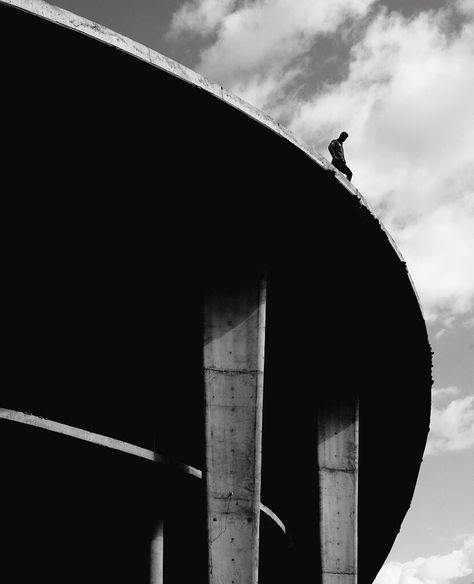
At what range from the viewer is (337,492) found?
14.1m

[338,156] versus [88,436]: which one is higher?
[338,156]

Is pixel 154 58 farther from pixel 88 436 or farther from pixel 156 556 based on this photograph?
pixel 156 556

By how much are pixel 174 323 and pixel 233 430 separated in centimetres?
243

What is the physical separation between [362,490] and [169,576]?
482 cm

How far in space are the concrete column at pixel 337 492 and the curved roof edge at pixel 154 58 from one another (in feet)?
16.9

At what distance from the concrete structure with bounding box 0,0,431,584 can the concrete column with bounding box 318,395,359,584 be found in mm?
37

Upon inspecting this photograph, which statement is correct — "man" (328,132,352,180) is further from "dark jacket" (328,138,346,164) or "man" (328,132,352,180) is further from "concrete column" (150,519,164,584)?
"concrete column" (150,519,164,584)

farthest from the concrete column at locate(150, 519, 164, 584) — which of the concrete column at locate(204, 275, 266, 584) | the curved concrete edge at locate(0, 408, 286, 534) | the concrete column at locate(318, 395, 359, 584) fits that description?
the concrete column at locate(318, 395, 359, 584)

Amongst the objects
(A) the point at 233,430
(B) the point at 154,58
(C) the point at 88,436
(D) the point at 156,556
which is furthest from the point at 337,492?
(B) the point at 154,58

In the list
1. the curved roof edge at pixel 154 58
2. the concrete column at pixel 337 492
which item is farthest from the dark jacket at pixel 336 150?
the concrete column at pixel 337 492

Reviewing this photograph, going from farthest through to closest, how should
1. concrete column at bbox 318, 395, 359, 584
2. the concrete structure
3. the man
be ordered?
concrete column at bbox 318, 395, 359, 584 → the man → the concrete structure

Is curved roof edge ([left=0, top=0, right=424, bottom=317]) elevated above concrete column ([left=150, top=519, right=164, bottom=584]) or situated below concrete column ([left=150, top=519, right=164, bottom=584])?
above

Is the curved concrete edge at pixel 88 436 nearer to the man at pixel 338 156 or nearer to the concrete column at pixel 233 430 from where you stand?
the concrete column at pixel 233 430

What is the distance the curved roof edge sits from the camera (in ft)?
26.3
